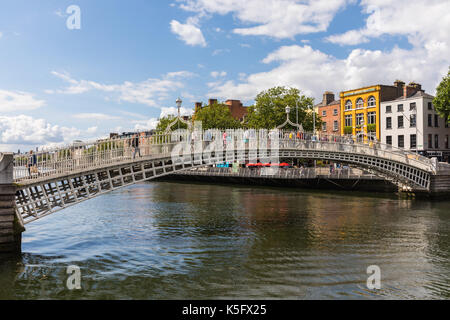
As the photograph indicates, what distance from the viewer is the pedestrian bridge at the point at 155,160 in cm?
1362

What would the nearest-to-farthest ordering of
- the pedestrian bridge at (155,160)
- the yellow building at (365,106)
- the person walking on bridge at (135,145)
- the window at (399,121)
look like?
1. the pedestrian bridge at (155,160)
2. the person walking on bridge at (135,145)
3. the window at (399,121)
4. the yellow building at (365,106)

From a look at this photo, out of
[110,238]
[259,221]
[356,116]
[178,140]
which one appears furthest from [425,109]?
[110,238]

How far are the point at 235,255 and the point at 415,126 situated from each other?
3854 centimetres

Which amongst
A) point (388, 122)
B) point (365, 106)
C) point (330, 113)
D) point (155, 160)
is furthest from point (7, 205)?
point (330, 113)

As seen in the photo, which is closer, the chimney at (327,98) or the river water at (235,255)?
the river water at (235,255)

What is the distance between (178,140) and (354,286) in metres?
10.5

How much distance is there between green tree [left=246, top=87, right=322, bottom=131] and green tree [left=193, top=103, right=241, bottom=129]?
636 cm

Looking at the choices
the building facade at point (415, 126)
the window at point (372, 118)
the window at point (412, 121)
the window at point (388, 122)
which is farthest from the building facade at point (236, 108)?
the window at point (412, 121)

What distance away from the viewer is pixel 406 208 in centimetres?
2345

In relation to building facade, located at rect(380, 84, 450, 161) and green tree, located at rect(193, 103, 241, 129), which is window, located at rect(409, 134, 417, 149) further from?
green tree, located at rect(193, 103, 241, 129)

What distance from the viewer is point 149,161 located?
54.0 ft

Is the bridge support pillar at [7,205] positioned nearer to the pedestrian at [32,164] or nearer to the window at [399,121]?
the pedestrian at [32,164]

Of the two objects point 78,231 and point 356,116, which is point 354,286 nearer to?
point 78,231

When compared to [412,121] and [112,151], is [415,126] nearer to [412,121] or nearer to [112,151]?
[412,121]
